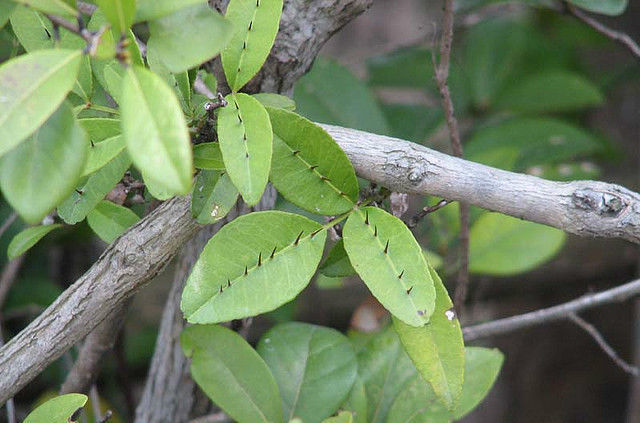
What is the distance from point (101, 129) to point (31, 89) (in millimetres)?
179

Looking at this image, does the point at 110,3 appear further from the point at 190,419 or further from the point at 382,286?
the point at 190,419

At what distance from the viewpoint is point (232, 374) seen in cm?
88

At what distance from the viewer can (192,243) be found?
95 cm

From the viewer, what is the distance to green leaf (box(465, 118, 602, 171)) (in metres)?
1.55

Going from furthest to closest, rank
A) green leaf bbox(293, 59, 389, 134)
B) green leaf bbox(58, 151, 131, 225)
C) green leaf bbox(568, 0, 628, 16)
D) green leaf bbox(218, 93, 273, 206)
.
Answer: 1. green leaf bbox(293, 59, 389, 134)
2. green leaf bbox(568, 0, 628, 16)
3. green leaf bbox(58, 151, 131, 225)
4. green leaf bbox(218, 93, 273, 206)

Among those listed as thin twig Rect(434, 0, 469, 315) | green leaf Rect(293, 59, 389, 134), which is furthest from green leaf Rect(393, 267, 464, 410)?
green leaf Rect(293, 59, 389, 134)

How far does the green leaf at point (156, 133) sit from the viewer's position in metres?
0.47

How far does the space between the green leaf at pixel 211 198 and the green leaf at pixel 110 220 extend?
0.15 metres

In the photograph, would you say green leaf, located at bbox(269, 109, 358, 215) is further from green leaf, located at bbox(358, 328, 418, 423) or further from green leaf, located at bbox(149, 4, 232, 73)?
green leaf, located at bbox(358, 328, 418, 423)

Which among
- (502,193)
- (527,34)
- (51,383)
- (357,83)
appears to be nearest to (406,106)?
(357,83)

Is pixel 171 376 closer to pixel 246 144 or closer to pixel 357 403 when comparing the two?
pixel 357 403

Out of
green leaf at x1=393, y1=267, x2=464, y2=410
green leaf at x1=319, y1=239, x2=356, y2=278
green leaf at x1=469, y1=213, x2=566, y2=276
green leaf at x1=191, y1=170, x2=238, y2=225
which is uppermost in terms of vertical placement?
green leaf at x1=191, y1=170, x2=238, y2=225

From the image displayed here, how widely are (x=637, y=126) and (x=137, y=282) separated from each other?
6.04 ft

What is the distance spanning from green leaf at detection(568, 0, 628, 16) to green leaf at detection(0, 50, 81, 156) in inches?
34.9
